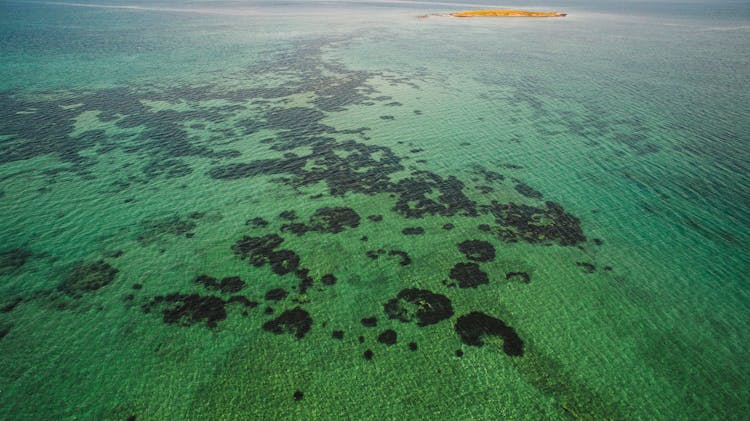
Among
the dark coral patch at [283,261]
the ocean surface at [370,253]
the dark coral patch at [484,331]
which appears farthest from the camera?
the dark coral patch at [283,261]

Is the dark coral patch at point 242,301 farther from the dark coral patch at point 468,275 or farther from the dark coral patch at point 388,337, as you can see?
the dark coral patch at point 468,275

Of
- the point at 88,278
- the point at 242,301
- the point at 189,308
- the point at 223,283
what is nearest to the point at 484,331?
the point at 242,301

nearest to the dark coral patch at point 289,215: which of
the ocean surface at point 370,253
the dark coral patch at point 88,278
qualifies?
the ocean surface at point 370,253

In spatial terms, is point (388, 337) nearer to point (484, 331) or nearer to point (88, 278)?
point (484, 331)

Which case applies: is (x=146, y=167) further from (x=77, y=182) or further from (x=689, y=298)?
(x=689, y=298)

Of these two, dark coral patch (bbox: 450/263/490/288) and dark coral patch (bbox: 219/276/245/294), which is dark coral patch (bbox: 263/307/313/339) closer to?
dark coral patch (bbox: 219/276/245/294)

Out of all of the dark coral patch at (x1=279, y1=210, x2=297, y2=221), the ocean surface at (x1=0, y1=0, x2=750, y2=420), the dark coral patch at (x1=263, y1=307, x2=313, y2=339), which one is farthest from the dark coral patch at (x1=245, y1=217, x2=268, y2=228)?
the dark coral patch at (x1=263, y1=307, x2=313, y2=339)

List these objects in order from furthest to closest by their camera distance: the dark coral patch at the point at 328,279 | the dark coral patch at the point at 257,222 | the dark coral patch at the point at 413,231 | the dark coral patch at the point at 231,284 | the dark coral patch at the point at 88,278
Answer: the dark coral patch at the point at 257,222 < the dark coral patch at the point at 413,231 < the dark coral patch at the point at 328,279 < the dark coral patch at the point at 231,284 < the dark coral patch at the point at 88,278
